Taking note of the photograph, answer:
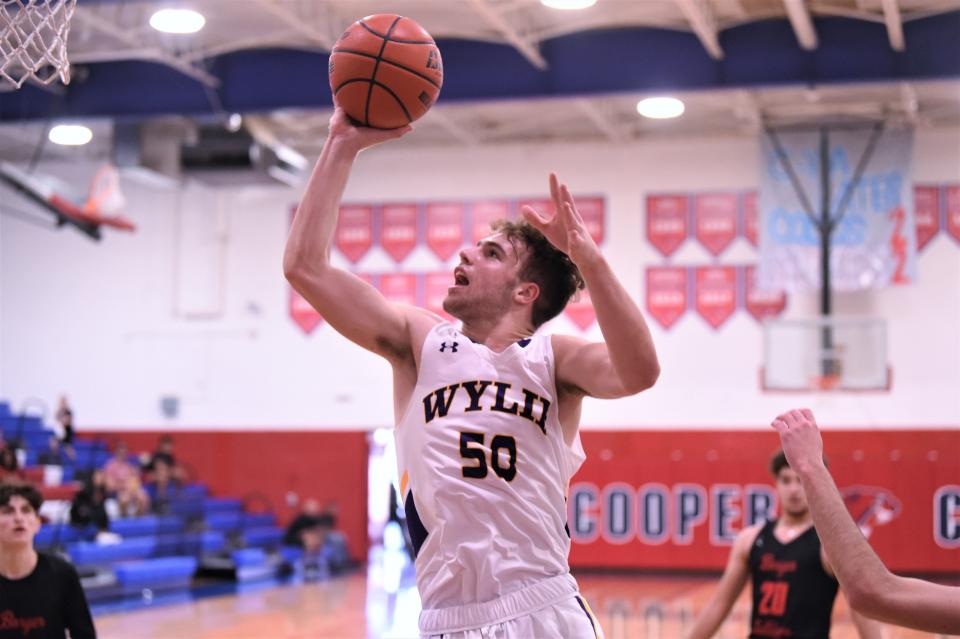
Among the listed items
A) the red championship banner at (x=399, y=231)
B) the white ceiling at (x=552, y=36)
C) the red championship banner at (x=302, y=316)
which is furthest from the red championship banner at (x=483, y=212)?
the red championship banner at (x=302, y=316)

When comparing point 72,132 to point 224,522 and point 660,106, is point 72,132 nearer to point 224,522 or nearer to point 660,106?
point 224,522

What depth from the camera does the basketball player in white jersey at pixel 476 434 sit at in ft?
9.84

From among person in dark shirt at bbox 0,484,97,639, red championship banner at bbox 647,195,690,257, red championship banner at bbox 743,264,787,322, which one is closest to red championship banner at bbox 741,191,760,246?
red championship banner at bbox 743,264,787,322

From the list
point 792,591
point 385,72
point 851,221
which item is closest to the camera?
point 385,72

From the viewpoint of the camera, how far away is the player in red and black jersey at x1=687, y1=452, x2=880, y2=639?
552 centimetres

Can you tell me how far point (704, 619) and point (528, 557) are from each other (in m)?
2.47

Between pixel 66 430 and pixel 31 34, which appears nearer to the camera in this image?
pixel 31 34

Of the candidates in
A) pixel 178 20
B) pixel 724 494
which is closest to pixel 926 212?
pixel 724 494

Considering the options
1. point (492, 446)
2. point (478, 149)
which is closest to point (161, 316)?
point (478, 149)

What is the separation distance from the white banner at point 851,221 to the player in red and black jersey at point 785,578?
11.4 metres

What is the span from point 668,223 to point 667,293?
3.34ft

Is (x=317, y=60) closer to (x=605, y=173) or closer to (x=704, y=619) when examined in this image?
(x=605, y=173)

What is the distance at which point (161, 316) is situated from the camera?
19.8m

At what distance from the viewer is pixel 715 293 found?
17656 mm
